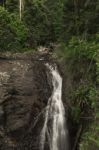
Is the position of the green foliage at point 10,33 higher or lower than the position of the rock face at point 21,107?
higher

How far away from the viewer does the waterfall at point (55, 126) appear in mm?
Answer: 14508

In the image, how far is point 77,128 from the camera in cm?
1471

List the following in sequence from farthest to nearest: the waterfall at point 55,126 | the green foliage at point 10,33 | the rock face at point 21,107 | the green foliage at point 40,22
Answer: the green foliage at point 40,22
the green foliage at point 10,33
the waterfall at point 55,126
the rock face at point 21,107

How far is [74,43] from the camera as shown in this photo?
1689 centimetres

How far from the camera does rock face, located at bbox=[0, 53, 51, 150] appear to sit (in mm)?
14008

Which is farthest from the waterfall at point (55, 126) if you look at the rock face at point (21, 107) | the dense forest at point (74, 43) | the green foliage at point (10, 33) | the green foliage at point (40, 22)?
the green foliage at point (40, 22)

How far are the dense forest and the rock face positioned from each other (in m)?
1.36

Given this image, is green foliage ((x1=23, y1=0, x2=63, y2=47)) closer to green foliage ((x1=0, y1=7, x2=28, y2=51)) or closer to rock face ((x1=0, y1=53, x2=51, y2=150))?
green foliage ((x1=0, y1=7, x2=28, y2=51))

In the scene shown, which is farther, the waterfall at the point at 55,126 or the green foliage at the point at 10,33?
the green foliage at the point at 10,33

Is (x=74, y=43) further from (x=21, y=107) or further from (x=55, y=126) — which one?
(x=21, y=107)

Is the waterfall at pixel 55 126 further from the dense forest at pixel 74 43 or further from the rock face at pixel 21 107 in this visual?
the dense forest at pixel 74 43

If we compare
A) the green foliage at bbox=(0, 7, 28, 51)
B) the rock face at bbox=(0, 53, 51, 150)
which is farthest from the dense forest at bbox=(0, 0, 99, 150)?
the rock face at bbox=(0, 53, 51, 150)

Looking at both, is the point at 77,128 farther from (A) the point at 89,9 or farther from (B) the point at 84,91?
(A) the point at 89,9

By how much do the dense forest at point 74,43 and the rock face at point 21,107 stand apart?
1.36 metres
